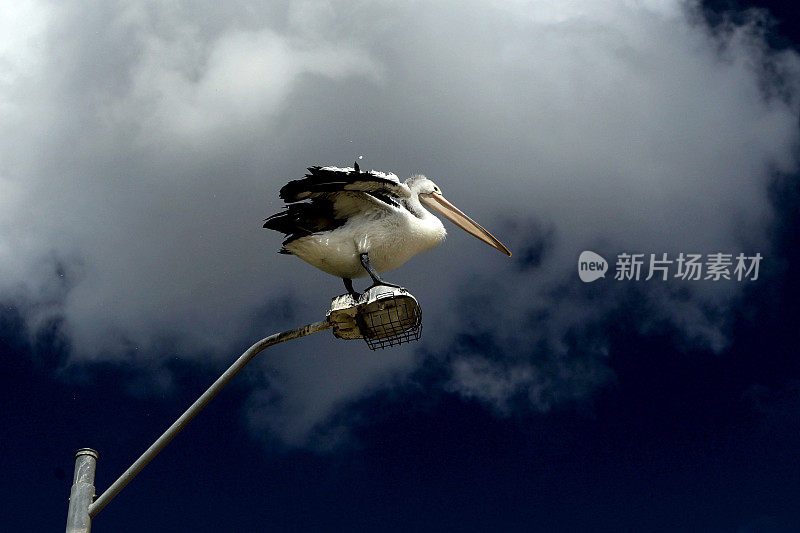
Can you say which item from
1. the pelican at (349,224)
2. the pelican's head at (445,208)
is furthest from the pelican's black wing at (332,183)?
the pelican's head at (445,208)

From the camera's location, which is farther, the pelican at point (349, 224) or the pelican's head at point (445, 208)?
the pelican's head at point (445, 208)

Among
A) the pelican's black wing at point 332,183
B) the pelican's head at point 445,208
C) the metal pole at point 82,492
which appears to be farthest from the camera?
the pelican's head at point 445,208

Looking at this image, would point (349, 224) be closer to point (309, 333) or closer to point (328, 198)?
point (328, 198)

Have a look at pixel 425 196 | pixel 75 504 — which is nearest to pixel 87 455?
pixel 75 504

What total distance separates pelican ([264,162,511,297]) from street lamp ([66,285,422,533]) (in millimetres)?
876

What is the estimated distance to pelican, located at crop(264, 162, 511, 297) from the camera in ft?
29.8

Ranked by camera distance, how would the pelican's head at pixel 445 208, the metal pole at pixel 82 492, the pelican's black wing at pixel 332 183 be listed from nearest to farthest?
the metal pole at pixel 82 492
the pelican's black wing at pixel 332 183
the pelican's head at pixel 445 208

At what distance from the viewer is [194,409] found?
7.55m

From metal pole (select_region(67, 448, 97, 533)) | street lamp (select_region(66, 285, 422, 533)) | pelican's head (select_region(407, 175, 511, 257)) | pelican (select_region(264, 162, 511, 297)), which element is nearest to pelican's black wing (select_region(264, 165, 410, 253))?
pelican (select_region(264, 162, 511, 297))

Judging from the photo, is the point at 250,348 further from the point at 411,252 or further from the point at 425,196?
the point at 425,196

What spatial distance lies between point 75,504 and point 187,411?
3.78 ft

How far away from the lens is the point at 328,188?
9070 millimetres

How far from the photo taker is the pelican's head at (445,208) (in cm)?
1010

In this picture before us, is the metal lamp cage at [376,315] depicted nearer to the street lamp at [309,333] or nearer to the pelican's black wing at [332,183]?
the street lamp at [309,333]
